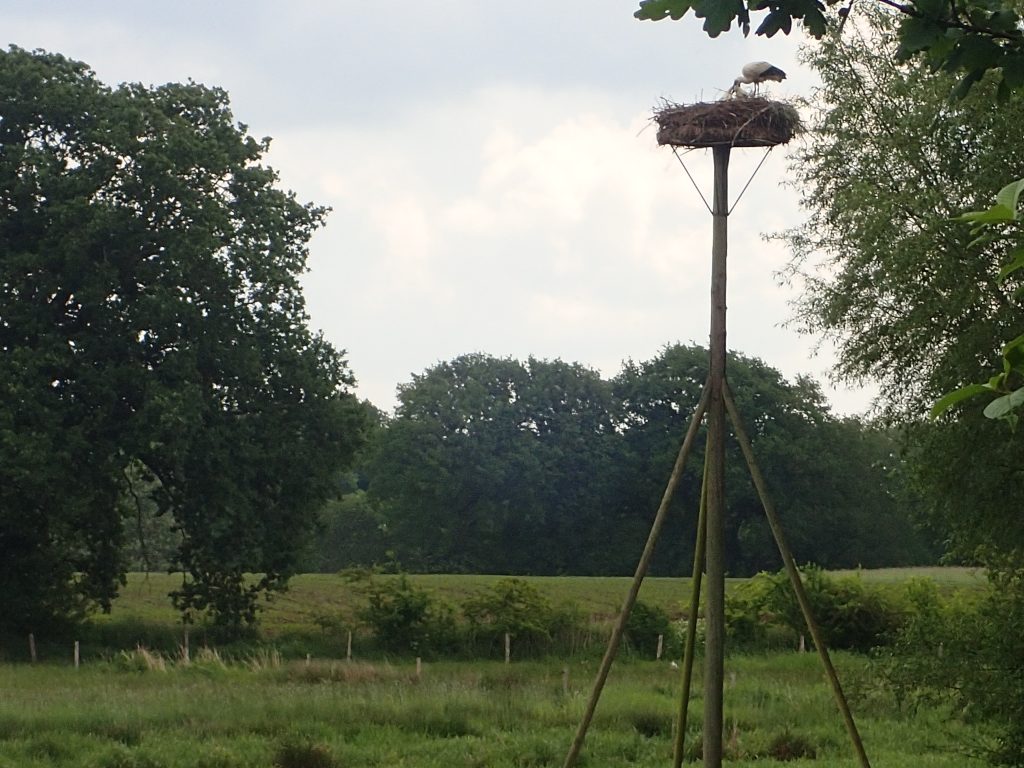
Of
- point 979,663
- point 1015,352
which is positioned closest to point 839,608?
point 979,663

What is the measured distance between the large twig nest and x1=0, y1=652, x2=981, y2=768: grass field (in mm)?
8536

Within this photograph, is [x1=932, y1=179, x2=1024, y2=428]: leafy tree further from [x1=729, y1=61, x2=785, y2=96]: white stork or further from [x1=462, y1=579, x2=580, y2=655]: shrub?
[x1=462, y1=579, x2=580, y2=655]: shrub

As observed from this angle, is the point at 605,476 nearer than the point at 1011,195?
No

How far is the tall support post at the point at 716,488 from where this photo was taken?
8.81m

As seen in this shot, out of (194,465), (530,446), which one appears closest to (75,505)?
(194,465)

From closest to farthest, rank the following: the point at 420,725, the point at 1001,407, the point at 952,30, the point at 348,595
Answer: the point at 1001,407 < the point at 952,30 < the point at 420,725 < the point at 348,595

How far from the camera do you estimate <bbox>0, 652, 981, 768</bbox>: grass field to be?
1587 cm

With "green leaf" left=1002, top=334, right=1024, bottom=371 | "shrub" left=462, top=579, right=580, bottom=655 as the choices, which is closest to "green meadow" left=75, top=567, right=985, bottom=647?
"shrub" left=462, top=579, right=580, bottom=655

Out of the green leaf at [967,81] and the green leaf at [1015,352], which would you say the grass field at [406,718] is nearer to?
the green leaf at [967,81]

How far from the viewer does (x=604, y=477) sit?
6291cm

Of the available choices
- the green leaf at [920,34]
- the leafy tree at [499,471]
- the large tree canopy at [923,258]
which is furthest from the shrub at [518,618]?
the green leaf at [920,34]

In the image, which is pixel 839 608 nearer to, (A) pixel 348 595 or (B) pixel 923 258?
(A) pixel 348 595

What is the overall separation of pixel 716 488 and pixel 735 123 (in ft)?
7.76

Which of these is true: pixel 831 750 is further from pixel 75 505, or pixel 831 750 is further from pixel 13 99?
pixel 13 99
